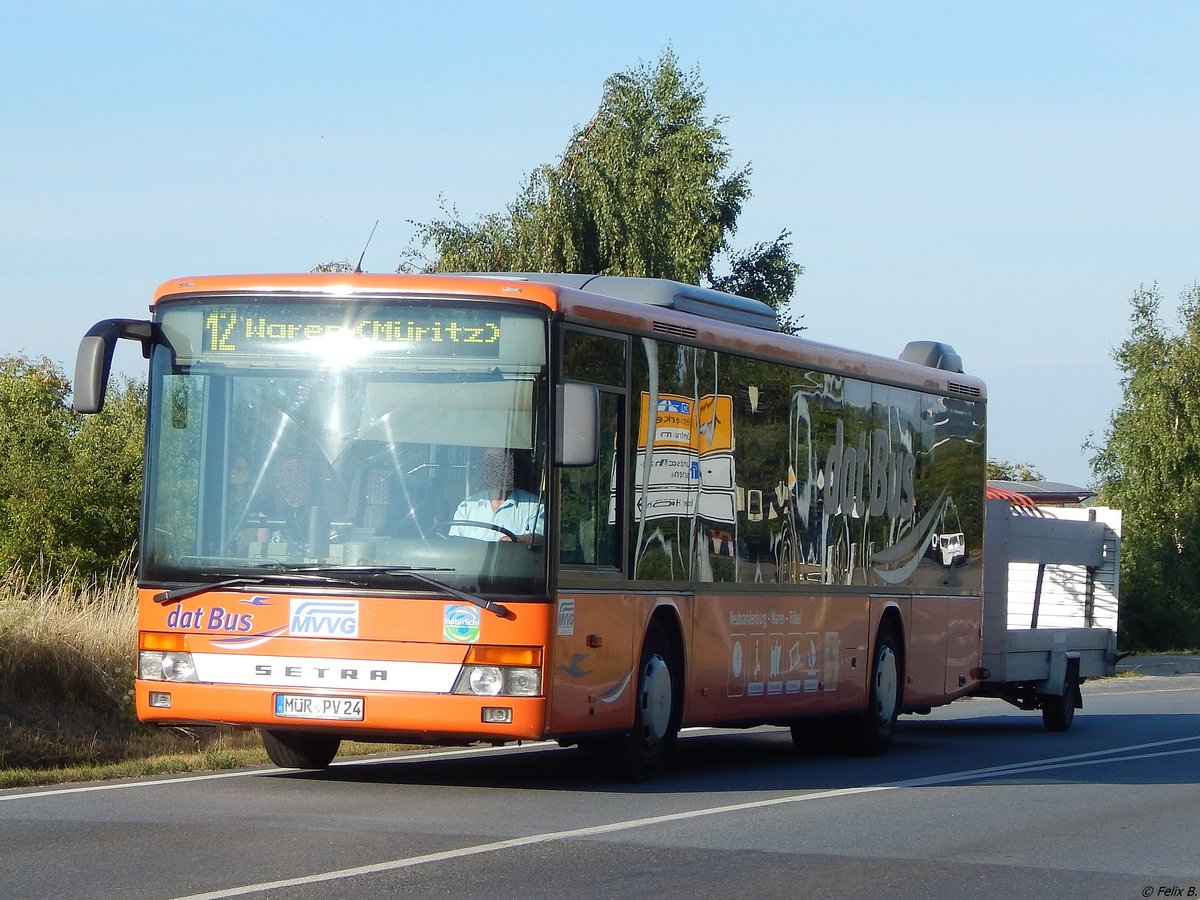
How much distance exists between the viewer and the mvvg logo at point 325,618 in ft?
39.3

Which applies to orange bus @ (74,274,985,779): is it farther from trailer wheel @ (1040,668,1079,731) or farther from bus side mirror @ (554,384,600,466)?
trailer wheel @ (1040,668,1079,731)

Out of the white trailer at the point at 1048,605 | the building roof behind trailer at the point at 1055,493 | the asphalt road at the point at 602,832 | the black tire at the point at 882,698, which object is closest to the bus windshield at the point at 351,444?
the asphalt road at the point at 602,832

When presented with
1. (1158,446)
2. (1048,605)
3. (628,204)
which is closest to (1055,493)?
(1158,446)

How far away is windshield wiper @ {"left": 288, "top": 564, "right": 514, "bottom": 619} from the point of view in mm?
Answer: 11828

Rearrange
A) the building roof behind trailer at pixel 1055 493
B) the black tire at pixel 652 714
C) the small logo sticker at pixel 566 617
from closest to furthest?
1. the small logo sticker at pixel 566 617
2. the black tire at pixel 652 714
3. the building roof behind trailer at pixel 1055 493

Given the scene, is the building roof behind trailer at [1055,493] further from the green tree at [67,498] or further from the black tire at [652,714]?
the black tire at [652,714]

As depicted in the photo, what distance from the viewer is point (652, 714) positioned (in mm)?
13547

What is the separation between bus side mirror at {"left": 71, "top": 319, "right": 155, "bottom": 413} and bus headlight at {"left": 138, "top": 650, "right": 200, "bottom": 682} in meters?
1.59

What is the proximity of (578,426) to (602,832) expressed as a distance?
8.10 feet

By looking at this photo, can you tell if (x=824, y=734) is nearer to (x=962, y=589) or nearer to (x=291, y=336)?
(x=962, y=589)

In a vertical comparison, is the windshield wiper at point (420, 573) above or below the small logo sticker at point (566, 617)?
above

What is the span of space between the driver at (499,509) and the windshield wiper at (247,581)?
82cm

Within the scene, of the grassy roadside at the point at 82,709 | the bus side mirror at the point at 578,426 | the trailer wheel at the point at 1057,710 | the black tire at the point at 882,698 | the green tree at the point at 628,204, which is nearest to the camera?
the bus side mirror at the point at 578,426

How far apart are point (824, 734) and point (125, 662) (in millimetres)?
6228
